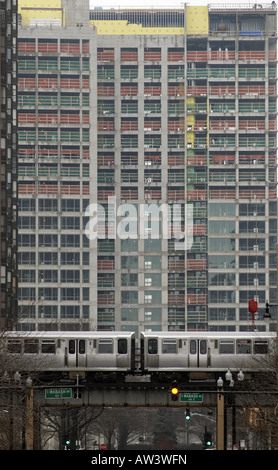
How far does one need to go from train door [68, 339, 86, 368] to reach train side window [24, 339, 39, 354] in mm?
1830

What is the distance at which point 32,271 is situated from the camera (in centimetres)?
12888

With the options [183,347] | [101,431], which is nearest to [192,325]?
[101,431]

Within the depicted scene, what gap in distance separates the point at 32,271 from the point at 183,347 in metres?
Result: 83.8

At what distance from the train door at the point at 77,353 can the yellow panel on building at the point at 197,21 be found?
3641 inches

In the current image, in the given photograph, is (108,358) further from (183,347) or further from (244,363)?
(244,363)

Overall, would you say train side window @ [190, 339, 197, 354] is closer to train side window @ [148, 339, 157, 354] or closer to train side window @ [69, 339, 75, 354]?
train side window @ [148, 339, 157, 354]

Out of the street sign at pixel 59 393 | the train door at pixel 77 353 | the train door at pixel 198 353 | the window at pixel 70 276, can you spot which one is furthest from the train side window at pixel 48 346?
the window at pixel 70 276

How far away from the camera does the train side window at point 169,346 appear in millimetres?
47031

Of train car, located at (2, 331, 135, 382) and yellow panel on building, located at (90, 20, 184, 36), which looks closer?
train car, located at (2, 331, 135, 382)

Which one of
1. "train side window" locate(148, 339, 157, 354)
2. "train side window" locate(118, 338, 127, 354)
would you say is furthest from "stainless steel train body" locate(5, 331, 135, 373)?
"train side window" locate(148, 339, 157, 354)

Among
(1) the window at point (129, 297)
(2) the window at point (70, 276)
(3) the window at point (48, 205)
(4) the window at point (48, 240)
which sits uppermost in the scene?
(3) the window at point (48, 205)

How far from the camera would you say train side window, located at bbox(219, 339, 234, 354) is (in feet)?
155

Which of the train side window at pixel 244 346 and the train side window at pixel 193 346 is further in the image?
the train side window at pixel 244 346

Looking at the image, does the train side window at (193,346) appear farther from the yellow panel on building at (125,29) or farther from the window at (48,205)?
the yellow panel on building at (125,29)
